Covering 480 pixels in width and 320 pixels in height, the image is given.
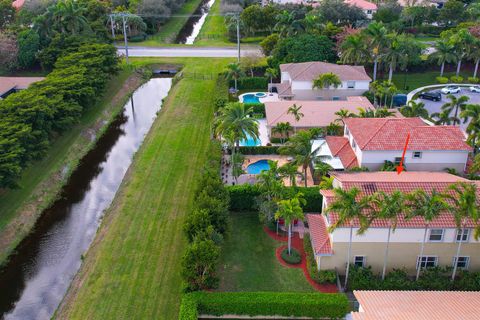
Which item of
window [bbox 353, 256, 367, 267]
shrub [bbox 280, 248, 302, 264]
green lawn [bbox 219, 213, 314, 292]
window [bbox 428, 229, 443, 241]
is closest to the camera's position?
window [bbox 428, 229, 443, 241]

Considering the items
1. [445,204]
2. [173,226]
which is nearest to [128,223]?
[173,226]

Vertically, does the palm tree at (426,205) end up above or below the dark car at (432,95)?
above

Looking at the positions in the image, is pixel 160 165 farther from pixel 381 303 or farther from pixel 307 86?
pixel 381 303

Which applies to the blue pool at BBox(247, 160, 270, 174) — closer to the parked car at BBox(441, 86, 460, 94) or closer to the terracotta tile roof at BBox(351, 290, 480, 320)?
the terracotta tile roof at BBox(351, 290, 480, 320)

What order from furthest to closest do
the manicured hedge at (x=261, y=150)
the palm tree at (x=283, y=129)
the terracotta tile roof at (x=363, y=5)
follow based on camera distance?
the terracotta tile roof at (x=363, y=5) < the manicured hedge at (x=261, y=150) < the palm tree at (x=283, y=129)

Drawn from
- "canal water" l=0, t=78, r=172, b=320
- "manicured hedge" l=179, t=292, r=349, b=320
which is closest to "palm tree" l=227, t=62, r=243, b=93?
"canal water" l=0, t=78, r=172, b=320

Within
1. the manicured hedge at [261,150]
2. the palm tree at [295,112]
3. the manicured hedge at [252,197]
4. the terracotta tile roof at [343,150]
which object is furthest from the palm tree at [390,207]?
the palm tree at [295,112]

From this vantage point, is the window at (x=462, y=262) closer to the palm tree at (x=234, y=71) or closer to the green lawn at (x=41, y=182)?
the green lawn at (x=41, y=182)

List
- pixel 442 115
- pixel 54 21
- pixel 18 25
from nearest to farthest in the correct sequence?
pixel 442 115 < pixel 54 21 < pixel 18 25
